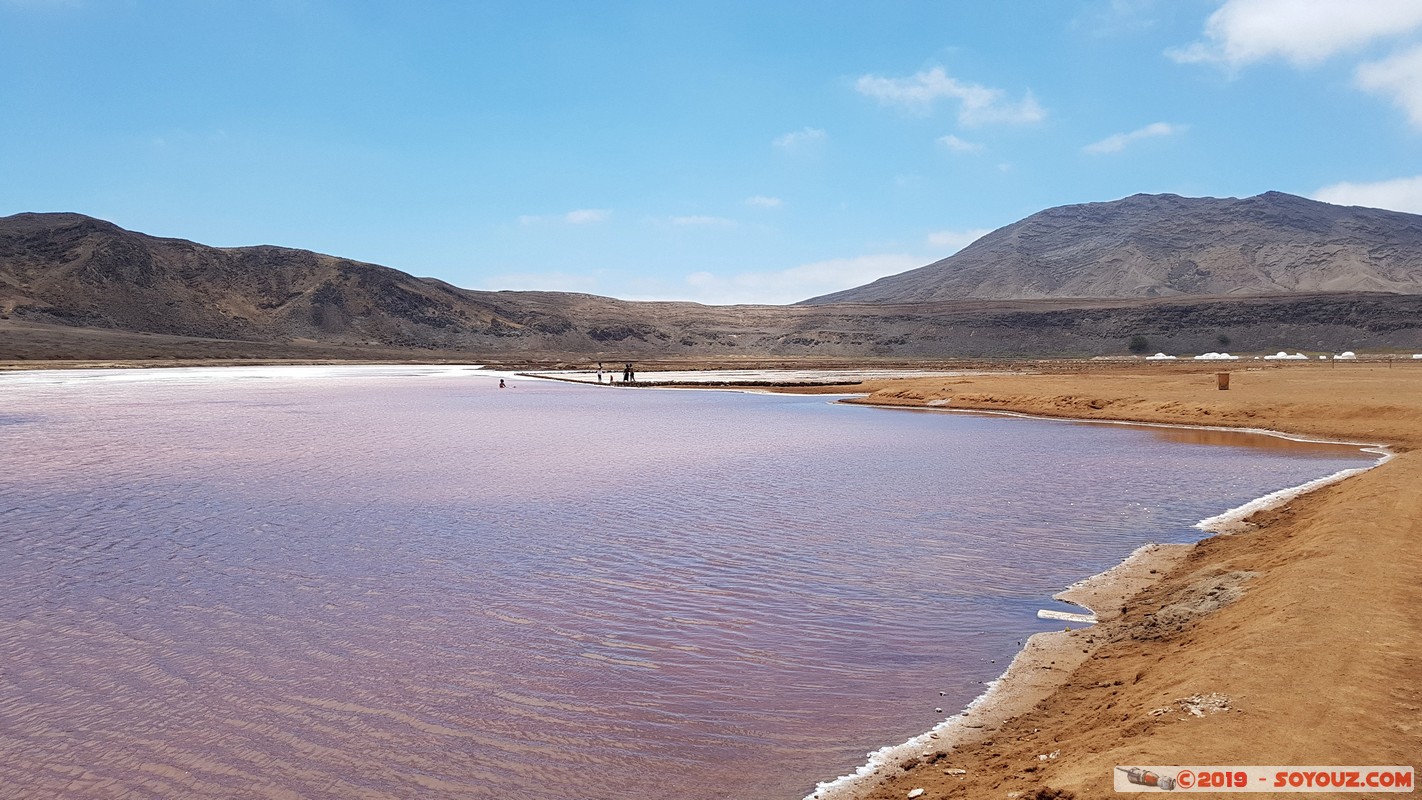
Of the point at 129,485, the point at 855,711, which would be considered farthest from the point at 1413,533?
the point at 129,485

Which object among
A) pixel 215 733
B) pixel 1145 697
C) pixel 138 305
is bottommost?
pixel 215 733

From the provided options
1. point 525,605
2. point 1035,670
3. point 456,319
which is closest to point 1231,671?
point 1035,670

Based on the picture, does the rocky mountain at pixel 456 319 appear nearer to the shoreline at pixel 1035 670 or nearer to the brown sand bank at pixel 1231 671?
the shoreline at pixel 1035 670

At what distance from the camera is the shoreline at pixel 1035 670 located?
6375 millimetres

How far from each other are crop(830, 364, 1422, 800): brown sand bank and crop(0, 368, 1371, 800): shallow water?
2.36 ft

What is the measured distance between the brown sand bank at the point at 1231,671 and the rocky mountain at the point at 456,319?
131000 millimetres

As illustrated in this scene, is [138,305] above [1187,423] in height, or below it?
above

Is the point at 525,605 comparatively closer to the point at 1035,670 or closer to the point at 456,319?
the point at 1035,670

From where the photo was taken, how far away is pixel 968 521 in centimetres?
1503

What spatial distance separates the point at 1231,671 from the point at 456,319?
182 metres

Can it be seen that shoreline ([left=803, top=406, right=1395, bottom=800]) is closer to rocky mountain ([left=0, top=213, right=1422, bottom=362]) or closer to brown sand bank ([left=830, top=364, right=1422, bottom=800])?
brown sand bank ([left=830, top=364, right=1422, bottom=800])

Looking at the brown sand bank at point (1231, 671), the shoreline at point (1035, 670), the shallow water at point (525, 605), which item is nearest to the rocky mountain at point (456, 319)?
the shallow water at point (525, 605)

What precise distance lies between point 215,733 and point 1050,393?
40752mm

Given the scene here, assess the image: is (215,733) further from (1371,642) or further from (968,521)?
(968,521)
